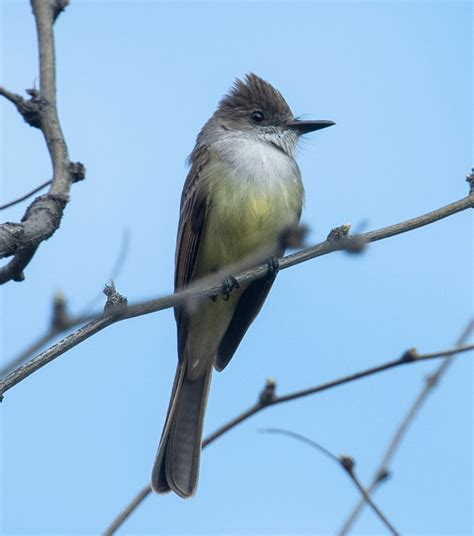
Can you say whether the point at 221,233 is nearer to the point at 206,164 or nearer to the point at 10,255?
the point at 206,164

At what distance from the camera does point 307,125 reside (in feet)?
21.8

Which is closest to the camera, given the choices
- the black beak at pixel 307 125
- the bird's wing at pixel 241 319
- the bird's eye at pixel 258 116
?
the bird's wing at pixel 241 319

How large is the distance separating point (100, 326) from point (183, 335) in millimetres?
3748

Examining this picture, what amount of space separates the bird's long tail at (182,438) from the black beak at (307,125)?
5.89ft

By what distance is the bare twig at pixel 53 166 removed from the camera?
10.0 ft

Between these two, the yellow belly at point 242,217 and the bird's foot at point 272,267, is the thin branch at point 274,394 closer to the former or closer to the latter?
the bird's foot at point 272,267

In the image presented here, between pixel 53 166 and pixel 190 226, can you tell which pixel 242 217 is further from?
pixel 53 166

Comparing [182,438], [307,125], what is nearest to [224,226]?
[307,125]

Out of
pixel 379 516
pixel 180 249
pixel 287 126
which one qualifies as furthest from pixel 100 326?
pixel 287 126

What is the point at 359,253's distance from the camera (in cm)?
259

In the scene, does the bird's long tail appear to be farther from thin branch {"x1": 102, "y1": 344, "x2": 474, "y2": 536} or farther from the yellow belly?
thin branch {"x1": 102, "y1": 344, "x2": 474, "y2": 536}

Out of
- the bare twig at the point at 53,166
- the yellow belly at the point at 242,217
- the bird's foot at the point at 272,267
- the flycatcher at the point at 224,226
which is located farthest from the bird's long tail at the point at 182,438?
the bare twig at the point at 53,166

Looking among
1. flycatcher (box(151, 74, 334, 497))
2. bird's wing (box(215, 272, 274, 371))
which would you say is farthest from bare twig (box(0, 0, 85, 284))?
bird's wing (box(215, 272, 274, 371))

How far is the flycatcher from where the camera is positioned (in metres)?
5.86
